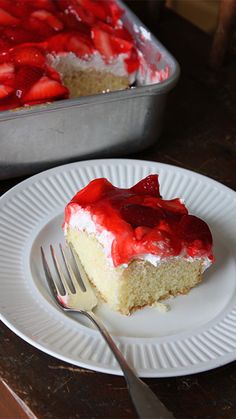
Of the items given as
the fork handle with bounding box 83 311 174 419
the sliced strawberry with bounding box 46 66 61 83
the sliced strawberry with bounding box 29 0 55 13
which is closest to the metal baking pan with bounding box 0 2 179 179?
the sliced strawberry with bounding box 46 66 61 83

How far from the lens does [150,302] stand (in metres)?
1.06

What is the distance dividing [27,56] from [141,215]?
597 mm

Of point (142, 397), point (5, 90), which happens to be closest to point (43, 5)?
point (5, 90)

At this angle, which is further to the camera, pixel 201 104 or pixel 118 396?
pixel 201 104

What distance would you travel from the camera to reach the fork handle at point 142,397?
0.85m

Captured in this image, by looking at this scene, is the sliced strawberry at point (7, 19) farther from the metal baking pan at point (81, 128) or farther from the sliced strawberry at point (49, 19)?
the metal baking pan at point (81, 128)

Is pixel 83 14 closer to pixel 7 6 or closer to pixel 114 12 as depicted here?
pixel 114 12

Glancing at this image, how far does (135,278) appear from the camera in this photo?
1.02 meters

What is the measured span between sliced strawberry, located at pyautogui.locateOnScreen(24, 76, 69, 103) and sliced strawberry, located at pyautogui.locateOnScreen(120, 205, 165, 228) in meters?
0.44

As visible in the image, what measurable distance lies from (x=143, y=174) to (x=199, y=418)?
52cm

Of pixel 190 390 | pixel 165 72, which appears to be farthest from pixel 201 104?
pixel 190 390

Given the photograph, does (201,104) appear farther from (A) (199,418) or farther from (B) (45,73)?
(A) (199,418)

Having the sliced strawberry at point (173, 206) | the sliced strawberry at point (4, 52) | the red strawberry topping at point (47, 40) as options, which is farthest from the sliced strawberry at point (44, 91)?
the sliced strawberry at point (173, 206)

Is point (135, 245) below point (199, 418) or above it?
above
